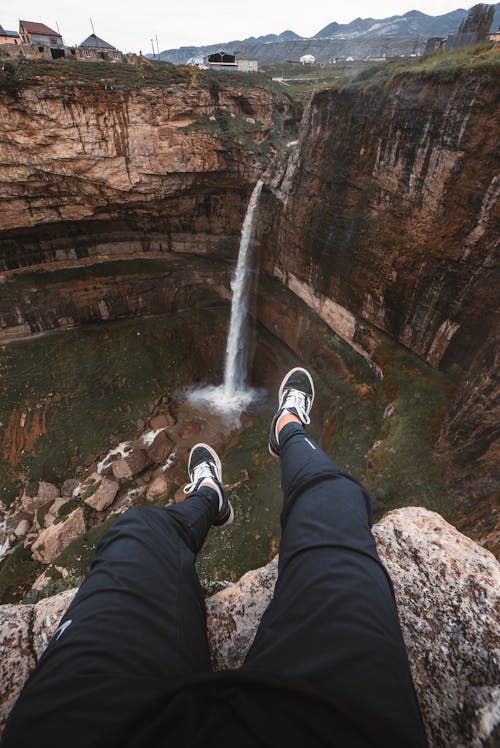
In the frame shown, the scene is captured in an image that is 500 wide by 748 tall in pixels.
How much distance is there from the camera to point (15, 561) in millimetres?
10109

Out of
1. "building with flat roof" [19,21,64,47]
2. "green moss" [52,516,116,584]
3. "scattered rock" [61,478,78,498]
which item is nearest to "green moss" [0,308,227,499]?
"scattered rock" [61,478,78,498]

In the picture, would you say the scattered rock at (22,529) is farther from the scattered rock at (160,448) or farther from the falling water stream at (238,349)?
the falling water stream at (238,349)

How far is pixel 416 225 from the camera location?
868cm

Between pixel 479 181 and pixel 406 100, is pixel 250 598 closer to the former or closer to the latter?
pixel 479 181

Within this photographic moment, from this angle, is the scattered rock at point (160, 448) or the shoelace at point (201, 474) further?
the scattered rock at point (160, 448)

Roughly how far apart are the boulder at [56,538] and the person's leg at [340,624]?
10961 mm

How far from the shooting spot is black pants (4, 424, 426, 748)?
1084 millimetres

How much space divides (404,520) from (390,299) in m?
8.25

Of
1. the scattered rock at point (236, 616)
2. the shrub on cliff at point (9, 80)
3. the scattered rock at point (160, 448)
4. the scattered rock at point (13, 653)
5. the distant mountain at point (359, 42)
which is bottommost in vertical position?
the scattered rock at point (160, 448)

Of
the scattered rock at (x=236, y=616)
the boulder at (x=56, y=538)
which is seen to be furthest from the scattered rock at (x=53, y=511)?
the scattered rock at (x=236, y=616)

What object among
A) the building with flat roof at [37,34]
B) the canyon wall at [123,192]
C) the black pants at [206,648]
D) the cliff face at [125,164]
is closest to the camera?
the black pants at [206,648]

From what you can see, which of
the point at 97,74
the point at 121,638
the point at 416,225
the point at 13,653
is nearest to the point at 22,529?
the point at 13,653

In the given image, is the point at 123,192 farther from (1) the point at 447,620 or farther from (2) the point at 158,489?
(1) the point at 447,620

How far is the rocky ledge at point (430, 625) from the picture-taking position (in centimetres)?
183
